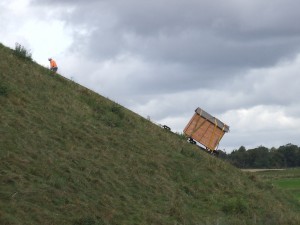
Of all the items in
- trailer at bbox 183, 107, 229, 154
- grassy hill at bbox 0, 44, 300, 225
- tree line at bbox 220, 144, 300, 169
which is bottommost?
grassy hill at bbox 0, 44, 300, 225

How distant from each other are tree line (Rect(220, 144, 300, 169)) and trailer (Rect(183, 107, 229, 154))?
91966 mm

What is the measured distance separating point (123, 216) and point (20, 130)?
363cm

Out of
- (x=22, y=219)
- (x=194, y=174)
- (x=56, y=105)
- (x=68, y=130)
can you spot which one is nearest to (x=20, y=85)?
(x=56, y=105)

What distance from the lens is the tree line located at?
405ft

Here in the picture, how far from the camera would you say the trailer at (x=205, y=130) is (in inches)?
1076

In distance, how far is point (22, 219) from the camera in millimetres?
10984

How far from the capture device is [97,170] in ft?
50.5

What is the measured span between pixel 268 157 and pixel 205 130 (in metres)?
103

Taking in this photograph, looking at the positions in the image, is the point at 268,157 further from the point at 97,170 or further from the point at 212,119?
the point at 97,170

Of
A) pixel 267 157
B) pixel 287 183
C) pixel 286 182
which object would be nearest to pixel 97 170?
pixel 287 183

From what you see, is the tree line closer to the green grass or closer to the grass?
the grass

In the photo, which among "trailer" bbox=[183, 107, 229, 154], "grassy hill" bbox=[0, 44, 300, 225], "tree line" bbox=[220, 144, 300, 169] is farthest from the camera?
"tree line" bbox=[220, 144, 300, 169]

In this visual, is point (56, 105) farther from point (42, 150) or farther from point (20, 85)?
point (42, 150)

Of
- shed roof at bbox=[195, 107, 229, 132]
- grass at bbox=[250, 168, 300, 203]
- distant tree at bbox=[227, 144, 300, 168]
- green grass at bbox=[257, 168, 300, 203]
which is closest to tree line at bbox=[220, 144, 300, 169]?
distant tree at bbox=[227, 144, 300, 168]
